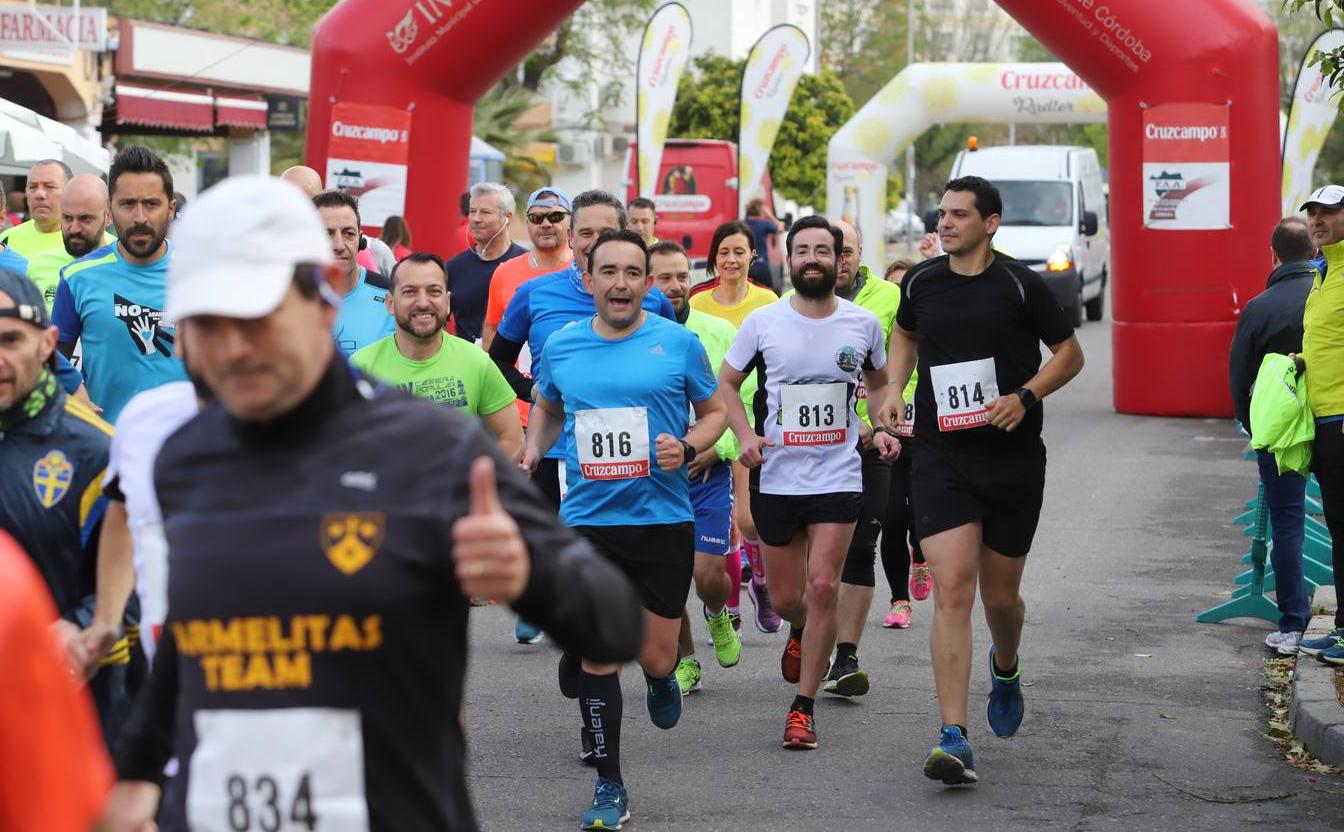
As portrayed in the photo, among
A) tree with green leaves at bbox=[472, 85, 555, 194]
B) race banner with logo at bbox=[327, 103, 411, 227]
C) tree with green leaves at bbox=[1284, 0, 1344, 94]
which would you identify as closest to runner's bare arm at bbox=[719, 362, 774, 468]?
tree with green leaves at bbox=[1284, 0, 1344, 94]

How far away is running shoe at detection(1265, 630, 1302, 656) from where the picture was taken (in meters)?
8.99

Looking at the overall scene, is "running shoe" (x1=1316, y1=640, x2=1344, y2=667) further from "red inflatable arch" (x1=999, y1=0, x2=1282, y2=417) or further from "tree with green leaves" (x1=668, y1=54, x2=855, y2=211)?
"tree with green leaves" (x1=668, y1=54, x2=855, y2=211)

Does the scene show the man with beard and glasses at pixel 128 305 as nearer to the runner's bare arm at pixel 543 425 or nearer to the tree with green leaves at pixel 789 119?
the runner's bare arm at pixel 543 425

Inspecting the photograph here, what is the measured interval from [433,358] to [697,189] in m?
24.3

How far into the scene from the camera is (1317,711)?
24.5ft

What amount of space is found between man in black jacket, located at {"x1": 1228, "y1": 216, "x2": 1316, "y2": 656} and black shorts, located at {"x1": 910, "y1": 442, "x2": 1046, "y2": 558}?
7.86 feet

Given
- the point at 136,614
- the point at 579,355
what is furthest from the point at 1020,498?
the point at 136,614

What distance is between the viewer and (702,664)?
898cm

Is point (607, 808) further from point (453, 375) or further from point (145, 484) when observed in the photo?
point (145, 484)

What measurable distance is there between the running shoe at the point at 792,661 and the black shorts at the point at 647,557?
4.33 ft

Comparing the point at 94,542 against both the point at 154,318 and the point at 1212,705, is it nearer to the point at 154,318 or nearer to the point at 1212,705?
the point at 154,318

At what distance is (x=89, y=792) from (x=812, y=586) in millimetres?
5688

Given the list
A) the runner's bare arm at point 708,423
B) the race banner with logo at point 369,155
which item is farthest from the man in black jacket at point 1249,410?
the race banner with logo at point 369,155

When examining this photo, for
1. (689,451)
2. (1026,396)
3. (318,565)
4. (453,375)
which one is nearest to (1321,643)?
(1026,396)
